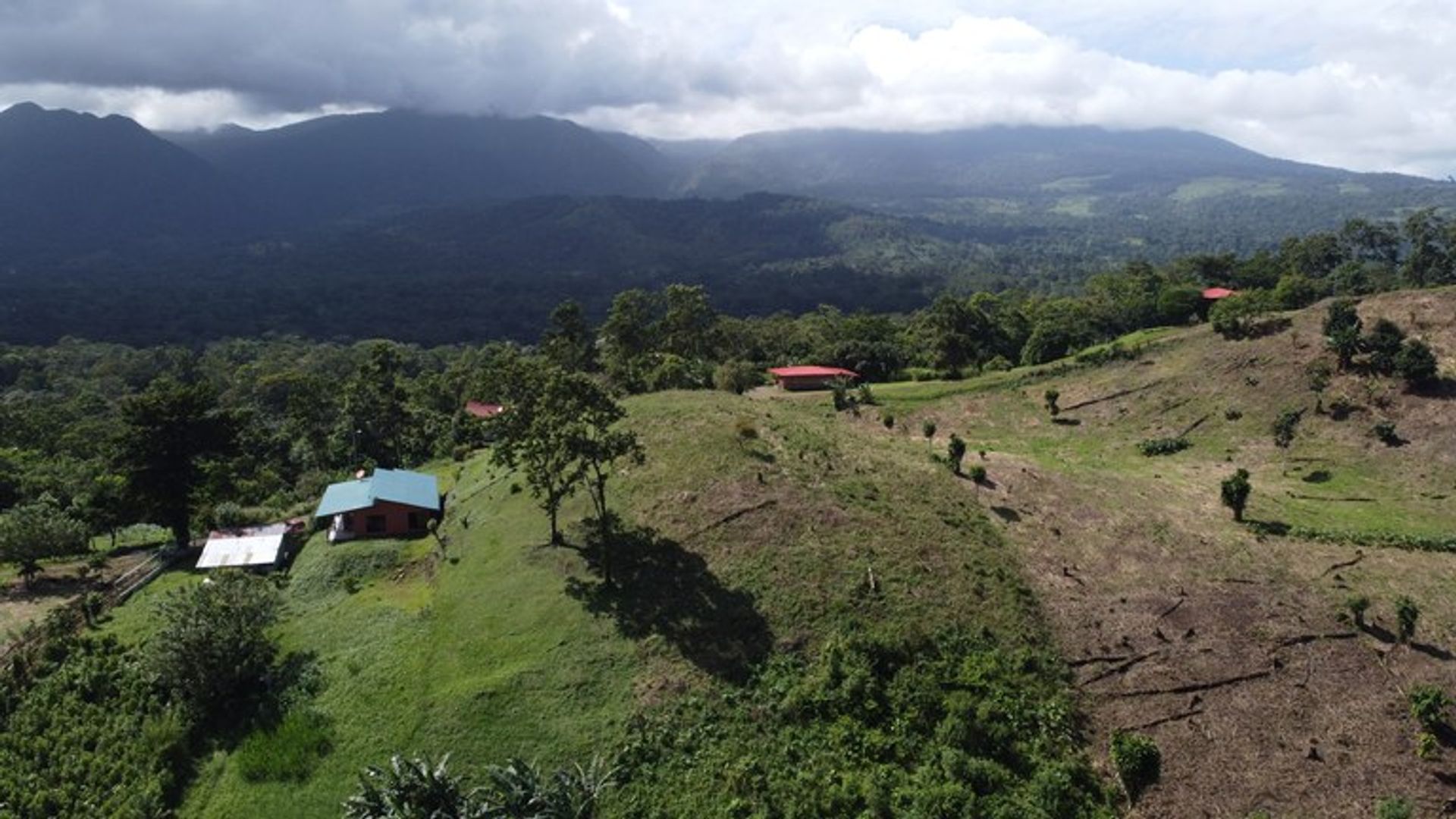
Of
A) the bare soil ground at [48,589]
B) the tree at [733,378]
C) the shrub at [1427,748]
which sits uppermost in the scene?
the tree at [733,378]

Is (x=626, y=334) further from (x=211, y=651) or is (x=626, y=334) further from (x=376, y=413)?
(x=211, y=651)

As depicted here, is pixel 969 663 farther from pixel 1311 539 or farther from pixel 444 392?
pixel 444 392

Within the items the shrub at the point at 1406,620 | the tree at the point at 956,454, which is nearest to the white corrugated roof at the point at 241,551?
the tree at the point at 956,454

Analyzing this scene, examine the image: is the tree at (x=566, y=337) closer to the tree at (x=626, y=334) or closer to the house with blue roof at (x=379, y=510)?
the tree at (x=626, y=334)

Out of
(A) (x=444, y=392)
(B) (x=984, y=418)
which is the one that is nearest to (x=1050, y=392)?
(B) (x=984, y=418)

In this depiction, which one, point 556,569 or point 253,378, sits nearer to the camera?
point 556,569

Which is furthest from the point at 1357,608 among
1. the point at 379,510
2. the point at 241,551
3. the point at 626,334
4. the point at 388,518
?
the point at 626,334

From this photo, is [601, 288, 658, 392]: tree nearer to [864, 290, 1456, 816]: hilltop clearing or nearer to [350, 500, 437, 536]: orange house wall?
[864, 290, 1456, 816]: hilltop clearing
